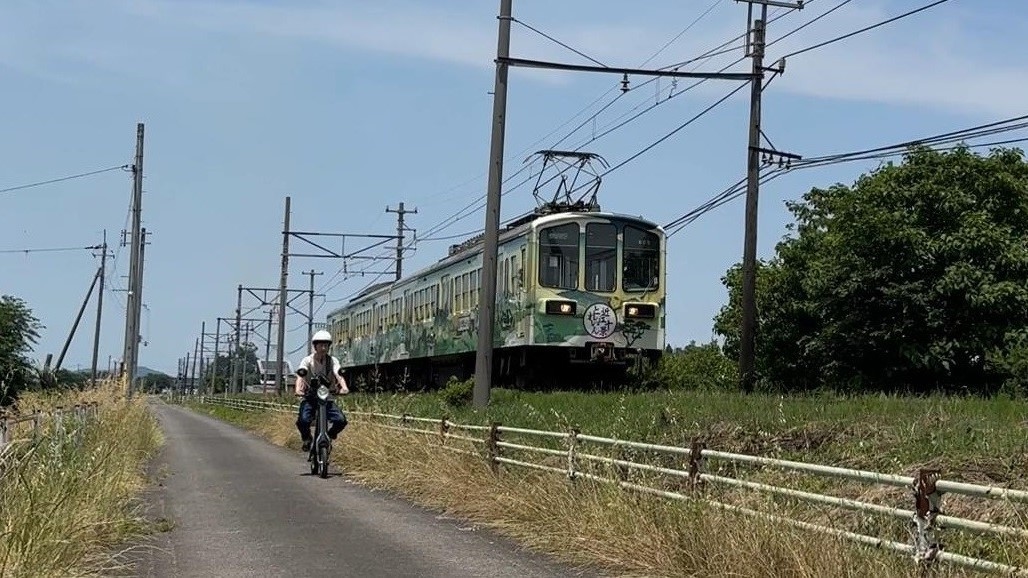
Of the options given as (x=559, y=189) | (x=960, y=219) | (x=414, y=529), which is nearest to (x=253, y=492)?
(x=414, y=529)

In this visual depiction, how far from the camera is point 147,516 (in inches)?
392

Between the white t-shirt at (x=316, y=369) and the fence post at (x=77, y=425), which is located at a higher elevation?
the white t-shirt at (x=316, y=369)

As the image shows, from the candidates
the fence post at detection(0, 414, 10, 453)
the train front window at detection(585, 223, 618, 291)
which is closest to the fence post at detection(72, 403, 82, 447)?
the fence post at detection(0, 414, 10, 453)

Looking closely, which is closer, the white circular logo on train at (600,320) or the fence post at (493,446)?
the fence post at (493,446)

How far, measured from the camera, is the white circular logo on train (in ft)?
67.1

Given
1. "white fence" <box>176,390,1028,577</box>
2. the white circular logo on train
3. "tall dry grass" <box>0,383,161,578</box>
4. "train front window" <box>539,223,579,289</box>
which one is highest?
"train front window" <box>539,223,579,289</box>

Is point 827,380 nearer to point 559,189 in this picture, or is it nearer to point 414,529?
point 559,189

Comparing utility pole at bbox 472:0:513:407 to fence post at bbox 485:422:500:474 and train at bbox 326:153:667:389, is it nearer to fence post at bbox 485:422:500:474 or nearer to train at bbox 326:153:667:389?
train at bbox 326:153:667:389

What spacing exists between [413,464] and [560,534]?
13.7ft

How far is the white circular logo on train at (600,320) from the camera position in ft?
67.1

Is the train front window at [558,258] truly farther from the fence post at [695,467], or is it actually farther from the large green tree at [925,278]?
the fence post at [695,467]

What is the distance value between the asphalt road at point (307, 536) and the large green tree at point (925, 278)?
515 inches

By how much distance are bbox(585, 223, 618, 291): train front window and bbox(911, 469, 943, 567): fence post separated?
1488cm

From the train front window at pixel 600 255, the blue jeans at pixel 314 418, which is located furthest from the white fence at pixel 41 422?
the train front window at pixel 600 255
